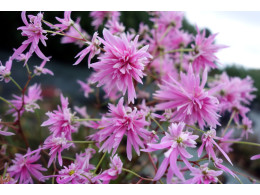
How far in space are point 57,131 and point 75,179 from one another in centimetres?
10

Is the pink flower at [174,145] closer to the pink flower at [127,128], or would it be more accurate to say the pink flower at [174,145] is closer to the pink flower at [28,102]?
the pink flower at [127,128]

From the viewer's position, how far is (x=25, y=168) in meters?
0.47

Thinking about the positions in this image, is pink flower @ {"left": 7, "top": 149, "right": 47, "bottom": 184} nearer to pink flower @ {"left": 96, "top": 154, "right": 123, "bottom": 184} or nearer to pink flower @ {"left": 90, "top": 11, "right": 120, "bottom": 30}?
pink flower @ {"left": 96, "top": 154, "right": 123, "bottom": 184}

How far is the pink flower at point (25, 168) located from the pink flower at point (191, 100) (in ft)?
0.97

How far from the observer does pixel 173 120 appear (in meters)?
0.39

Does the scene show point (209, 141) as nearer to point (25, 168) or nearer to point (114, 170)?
point (114, 170)

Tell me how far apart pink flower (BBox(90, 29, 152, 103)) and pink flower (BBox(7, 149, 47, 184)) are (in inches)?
9.8

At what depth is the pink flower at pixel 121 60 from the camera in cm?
34

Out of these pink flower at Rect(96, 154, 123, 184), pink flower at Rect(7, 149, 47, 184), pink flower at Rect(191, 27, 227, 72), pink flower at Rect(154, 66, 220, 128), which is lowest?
pink flower at Rect(7, 149, 47, 184)

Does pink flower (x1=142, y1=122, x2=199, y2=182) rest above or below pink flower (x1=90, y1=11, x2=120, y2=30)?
below

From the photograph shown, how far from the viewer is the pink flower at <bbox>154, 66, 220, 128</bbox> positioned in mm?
359

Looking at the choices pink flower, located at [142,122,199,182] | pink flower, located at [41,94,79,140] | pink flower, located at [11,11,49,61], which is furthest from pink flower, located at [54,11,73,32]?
pink flower, located at [142,122,199,182]

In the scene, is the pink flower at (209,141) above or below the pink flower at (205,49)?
below

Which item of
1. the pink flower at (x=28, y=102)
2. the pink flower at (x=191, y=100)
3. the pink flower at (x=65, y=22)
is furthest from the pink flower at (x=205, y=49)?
the pink flower at (x=28, y=102)
